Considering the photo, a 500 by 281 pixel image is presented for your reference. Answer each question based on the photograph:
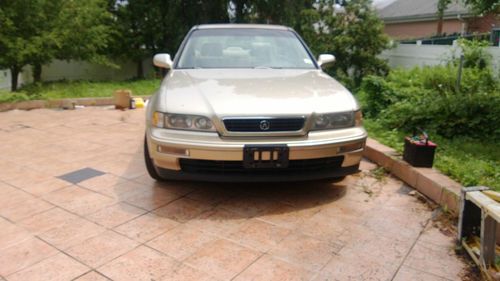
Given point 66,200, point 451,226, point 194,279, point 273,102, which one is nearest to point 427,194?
point 451,226

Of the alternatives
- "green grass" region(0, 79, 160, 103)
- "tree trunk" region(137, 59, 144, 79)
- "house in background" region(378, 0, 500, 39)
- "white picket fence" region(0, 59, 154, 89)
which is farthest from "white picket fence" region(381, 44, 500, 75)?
"tree trunk" region(137, 59, 144, 79)

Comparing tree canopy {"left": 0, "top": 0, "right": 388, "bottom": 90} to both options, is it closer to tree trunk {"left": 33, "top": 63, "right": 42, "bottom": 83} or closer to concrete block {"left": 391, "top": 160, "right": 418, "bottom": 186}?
tree trunk {"left": 33, "top": 63, "right": 42, "bottom": 83}

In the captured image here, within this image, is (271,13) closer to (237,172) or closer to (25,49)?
(25,49)

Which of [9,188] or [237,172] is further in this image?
[9,188]

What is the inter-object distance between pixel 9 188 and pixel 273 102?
101 inches

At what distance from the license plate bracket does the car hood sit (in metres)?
0.25

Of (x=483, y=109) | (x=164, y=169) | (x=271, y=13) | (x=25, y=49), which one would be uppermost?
(x=271, y=13)

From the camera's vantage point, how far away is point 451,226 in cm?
292

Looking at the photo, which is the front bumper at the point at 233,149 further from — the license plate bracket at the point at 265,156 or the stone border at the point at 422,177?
the stone border at the point at 422,177

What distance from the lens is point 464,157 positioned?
391 cm

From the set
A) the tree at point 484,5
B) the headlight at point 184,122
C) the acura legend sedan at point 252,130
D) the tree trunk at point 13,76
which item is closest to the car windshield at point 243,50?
the acura legend sedan at point 252,130

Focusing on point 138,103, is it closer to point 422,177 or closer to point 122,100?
point 122,100

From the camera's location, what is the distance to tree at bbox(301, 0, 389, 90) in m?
10.4

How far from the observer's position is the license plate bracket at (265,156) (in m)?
2.84
